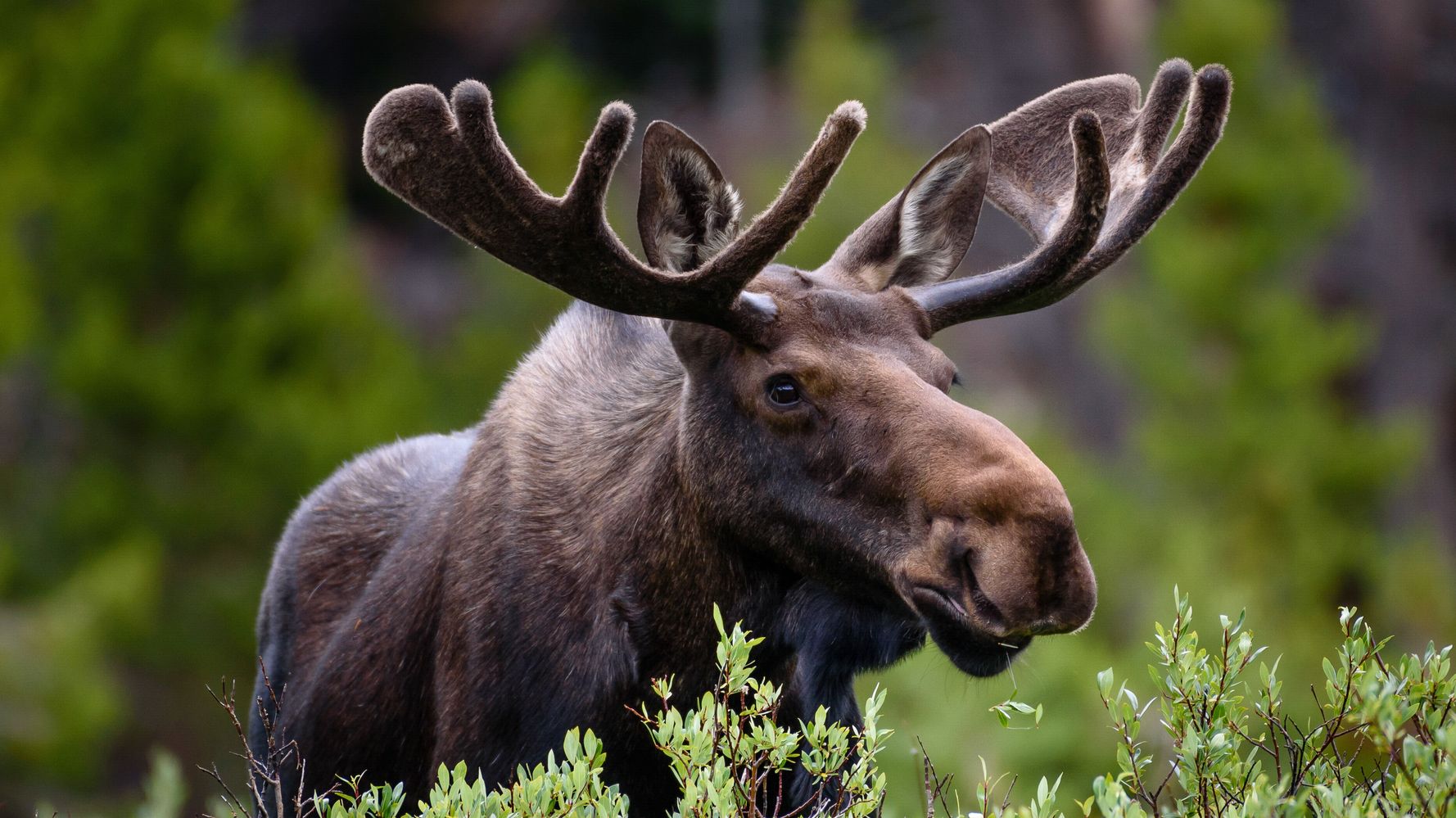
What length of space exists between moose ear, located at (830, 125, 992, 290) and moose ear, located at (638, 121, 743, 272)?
365 mm

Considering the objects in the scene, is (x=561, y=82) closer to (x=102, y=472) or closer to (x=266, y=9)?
(x=266, y=9)

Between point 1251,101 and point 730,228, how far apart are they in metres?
15.6

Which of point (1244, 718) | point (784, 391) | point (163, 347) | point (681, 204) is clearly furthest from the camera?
point (163, 347)

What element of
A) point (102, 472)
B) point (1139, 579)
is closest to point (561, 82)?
point (102, 472)

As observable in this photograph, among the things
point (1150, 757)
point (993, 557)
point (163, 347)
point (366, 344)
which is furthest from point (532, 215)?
point (366, 344)

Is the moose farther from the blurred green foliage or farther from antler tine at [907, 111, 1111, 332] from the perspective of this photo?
the blurred green foliage

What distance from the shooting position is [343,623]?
475 centimetres

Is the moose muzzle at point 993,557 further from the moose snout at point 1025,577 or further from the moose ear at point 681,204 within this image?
the moose ear at point 681,204

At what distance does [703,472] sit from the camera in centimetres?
401

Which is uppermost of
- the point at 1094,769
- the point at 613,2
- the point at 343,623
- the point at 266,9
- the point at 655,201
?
the point at 613,2

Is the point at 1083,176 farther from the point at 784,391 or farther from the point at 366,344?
the point at 366,344

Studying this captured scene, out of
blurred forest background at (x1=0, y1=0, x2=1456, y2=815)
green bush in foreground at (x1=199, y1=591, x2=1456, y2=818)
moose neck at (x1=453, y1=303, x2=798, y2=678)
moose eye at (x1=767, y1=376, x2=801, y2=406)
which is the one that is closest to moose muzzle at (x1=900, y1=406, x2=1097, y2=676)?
green bush in foreground at (x1=199, y1=591, x2=1456, y2=818)

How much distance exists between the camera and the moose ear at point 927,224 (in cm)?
436

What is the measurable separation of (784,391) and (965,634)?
70cm
